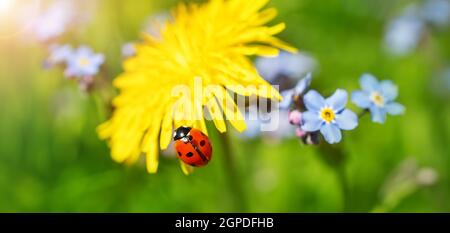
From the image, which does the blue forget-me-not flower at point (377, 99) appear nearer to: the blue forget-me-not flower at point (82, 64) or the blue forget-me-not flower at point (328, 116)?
the blue forget-me-not flower at point (328, 116)

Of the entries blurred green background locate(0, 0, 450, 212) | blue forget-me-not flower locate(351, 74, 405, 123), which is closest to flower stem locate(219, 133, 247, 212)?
blurred green background locate(0, 0, 450, 212)

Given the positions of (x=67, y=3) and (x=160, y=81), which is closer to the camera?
(x=160, y=81)

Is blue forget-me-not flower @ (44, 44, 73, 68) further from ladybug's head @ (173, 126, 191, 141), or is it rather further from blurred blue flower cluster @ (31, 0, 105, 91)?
ladybug's head @ (173, 126, 191, 141)

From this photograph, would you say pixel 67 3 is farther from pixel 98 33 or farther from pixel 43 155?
pixel 43 155

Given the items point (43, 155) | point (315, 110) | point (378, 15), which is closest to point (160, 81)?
point (315, 110)

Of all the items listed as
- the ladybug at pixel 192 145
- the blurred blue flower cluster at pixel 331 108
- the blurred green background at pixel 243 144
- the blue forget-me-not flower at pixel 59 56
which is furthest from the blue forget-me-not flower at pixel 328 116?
the blue forget-me-not flower at pixel 59 56

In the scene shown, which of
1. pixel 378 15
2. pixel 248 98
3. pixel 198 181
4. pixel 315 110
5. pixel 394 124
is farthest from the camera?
pixel 378 15

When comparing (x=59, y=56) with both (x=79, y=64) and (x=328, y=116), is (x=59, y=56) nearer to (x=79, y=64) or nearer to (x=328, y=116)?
(x=79, y=64)
